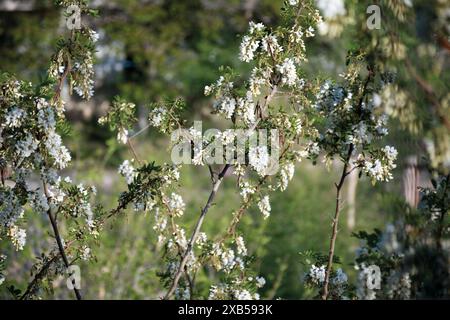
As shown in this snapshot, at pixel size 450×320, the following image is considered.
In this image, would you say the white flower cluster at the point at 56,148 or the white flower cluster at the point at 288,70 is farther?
the white flower cluster at the point at 288,70

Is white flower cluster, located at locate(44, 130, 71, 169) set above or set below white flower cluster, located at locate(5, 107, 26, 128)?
below

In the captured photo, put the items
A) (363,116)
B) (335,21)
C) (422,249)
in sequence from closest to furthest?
(422,249)
(363,116)
(335,21)

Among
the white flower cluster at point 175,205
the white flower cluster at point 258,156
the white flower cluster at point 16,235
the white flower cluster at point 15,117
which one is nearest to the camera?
the white flower cluster at point 15,117

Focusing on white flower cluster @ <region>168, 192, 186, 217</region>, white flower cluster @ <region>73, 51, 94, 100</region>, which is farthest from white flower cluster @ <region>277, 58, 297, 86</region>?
white flower cluster @ <region>73, 51, 94, 100</region>

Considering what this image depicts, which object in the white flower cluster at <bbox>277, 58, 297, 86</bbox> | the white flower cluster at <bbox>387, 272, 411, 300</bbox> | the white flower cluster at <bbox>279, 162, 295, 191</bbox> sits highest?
the white flower cluster at <bbox>277, 58, 297, 86</bbox>

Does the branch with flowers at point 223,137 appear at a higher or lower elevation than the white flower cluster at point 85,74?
lower

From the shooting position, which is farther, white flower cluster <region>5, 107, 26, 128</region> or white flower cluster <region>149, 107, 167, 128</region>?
white flower cluster <region>149, 107, 167, 128</region>

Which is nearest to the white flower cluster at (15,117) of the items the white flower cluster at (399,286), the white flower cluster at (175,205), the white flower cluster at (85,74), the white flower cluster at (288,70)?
the white flower cluster at (85,74)

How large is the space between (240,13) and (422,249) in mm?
9956

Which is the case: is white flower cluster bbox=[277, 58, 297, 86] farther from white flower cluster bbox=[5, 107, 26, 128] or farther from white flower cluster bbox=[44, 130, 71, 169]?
white flower cluster bbox=[5, 107, 26, 128]

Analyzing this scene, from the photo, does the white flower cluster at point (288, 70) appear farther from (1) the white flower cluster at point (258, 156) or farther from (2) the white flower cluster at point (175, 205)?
(2) the white flower cluster at point (175, 205)
